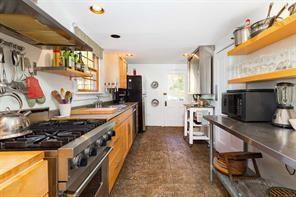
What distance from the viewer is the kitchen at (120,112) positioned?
943 millimetres

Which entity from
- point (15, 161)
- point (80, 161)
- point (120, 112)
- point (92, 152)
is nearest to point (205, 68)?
point (120, 112)

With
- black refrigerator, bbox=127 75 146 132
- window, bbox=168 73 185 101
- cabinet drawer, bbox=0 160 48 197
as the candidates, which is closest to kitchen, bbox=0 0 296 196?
cabinet drawer, bbox=0 160 48 197

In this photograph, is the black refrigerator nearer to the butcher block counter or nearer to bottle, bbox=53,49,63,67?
bottle, bbox=53,49,63,67

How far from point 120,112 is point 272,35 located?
76.1 inches

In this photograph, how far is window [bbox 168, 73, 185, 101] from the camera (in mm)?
5785

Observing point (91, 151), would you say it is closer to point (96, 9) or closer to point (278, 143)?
Answer: point (278, 143)

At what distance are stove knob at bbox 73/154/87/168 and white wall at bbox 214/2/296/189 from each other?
1.82m

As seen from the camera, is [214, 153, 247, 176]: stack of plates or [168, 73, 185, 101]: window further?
[168, 73, 185, 101]: window

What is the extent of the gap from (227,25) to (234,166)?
78.7 inches

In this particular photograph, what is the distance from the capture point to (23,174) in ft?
2.14

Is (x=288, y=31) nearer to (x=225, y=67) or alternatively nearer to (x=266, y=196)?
(x=266, y=196)

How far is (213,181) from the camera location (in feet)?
7.11

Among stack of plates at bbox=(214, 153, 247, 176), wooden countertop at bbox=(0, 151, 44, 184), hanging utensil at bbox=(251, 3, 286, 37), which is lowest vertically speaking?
stack of plates at bbox=(214, 153, 247, 176)

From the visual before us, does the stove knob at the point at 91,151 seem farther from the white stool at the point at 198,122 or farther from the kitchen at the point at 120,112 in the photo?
the white stool at the point at 198,122
